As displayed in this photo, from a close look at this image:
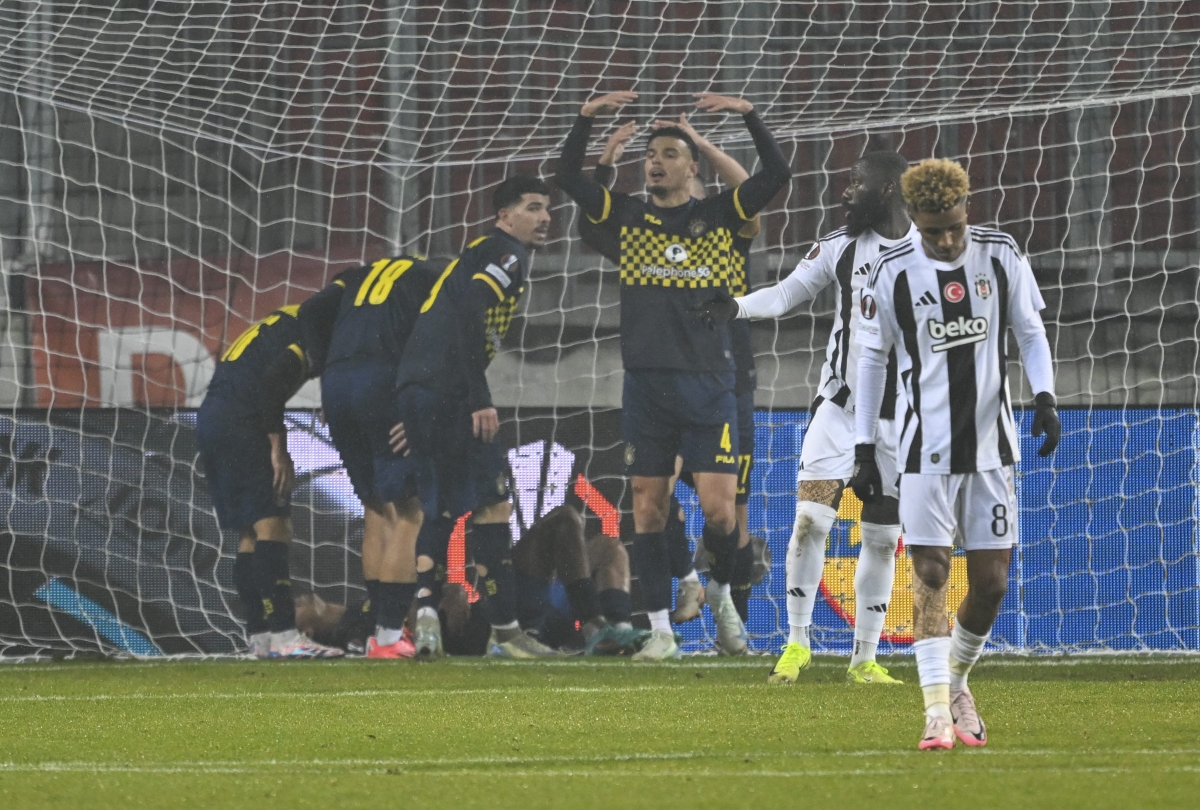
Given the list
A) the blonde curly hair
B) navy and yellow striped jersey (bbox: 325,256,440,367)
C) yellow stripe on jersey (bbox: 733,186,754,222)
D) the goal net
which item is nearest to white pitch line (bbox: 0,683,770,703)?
the goal net

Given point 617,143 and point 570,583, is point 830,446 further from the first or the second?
point 617,143

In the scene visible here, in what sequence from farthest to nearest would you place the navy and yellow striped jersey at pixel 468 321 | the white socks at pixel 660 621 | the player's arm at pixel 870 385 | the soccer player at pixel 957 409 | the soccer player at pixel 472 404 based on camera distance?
the navy and yellow striped jersey at pixel 468 321
the soccer player at pixel 472 404
the white socks at pixel 660 621
the player's arm at pixel 870 385
the soccer player at pixel 957 409

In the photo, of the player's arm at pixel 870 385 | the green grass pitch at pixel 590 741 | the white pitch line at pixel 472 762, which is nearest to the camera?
the green grass pitch at pixel 590 741

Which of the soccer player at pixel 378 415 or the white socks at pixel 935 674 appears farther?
the soccer player at pixel 378 415

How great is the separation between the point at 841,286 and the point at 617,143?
6.81ft

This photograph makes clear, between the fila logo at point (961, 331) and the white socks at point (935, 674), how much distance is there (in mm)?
721

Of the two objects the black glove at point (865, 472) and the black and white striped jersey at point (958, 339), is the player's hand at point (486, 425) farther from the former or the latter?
the black and white striped jersey at point (958, 339)

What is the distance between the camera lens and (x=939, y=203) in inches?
164

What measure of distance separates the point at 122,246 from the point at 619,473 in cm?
270

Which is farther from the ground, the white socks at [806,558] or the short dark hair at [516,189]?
the short dark hair at [516,189]

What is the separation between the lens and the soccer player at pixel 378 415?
815 cm

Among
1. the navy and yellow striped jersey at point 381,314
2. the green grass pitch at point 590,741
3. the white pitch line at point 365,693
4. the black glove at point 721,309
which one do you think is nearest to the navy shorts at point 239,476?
the navy and yellow striped jersey at point 381,314

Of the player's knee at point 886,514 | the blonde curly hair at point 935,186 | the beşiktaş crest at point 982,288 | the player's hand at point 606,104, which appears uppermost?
the player's hand at point 606,104

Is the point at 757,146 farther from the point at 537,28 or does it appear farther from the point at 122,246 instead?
the point at 122,246
